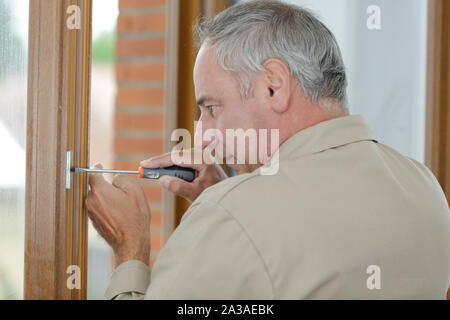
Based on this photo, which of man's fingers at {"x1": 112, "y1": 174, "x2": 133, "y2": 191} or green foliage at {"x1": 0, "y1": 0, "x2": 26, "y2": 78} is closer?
green foliage at {"x1": 0, "y1": 0, "x2": 26, "y2": 78}

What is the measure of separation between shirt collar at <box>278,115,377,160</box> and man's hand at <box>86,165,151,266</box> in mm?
275

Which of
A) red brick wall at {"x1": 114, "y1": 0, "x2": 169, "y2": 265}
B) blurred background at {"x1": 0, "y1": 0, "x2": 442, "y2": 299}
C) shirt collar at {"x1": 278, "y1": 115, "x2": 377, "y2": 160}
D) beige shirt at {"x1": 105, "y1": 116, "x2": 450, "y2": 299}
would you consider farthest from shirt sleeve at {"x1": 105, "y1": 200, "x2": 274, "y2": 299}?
red brick wall at {"x1": 114, "y1": 0, "x2": 169, "y2": 265}

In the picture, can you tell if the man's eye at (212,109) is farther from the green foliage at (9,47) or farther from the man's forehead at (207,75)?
the green foliage at (9,47)

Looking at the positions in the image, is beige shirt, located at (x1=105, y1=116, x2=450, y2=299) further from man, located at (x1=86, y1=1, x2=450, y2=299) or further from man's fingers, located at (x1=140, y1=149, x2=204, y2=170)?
man's fingers, located at (x1=140, y1=149, x2=204, y2=170)

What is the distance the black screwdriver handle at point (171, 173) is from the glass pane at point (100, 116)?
Answer: 11 centimetres

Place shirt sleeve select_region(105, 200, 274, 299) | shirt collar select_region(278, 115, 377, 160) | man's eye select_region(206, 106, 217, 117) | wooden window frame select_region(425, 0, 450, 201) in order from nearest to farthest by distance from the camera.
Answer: shirt sleeve select_region(105, 200, 274, 299) < shirt collar select_region(278, 115, 377, 160) < man's eye select_region(206, 106, 217, 117) < wooden window frame select_region(425, 0, 450, 201)

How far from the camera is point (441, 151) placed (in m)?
1.19

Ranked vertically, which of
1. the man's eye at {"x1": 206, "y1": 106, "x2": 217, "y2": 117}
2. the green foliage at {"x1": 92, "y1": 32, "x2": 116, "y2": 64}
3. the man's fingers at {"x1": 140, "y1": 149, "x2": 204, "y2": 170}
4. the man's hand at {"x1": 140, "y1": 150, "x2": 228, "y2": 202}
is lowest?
the man's hand at {"x1": 140, "y1": 150, "x2": 228, "y2": 202}

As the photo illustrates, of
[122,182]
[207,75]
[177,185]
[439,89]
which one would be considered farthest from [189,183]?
[439,89]

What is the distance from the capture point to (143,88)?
1.36 meters

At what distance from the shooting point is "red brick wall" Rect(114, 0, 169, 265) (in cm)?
134

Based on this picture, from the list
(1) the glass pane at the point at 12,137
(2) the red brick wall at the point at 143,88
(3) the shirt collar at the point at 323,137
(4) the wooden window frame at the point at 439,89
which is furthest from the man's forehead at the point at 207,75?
(4) the wooden window frame at the point at 439,89

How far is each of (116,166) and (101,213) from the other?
Result: 543 mm

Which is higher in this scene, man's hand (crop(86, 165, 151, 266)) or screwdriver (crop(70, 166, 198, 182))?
screwdriver (crop(70, 166, 198, 182))
